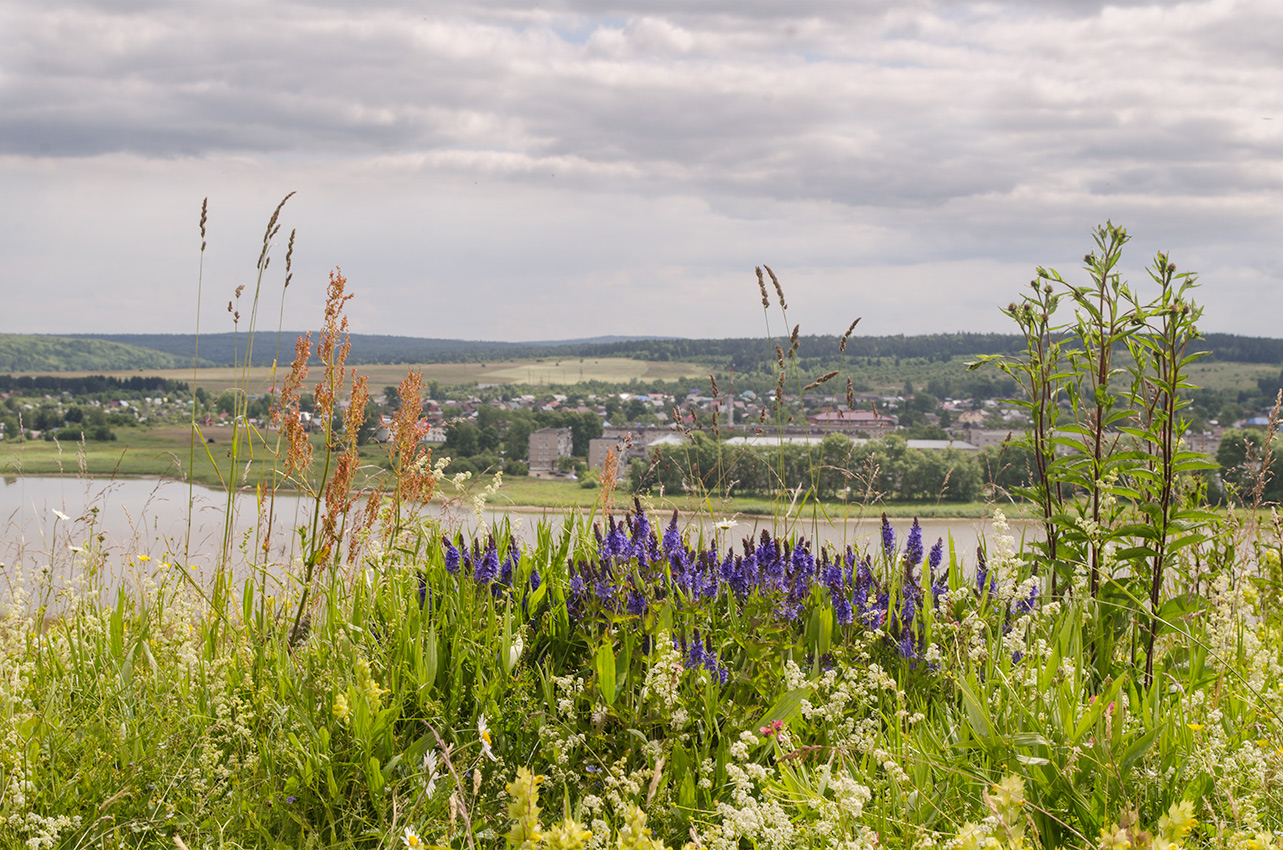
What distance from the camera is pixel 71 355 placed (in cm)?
6538

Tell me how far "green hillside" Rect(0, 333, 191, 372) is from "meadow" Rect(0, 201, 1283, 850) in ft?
212

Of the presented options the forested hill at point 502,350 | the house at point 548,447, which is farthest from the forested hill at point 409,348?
the house at point 548,447

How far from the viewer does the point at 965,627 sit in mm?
2338

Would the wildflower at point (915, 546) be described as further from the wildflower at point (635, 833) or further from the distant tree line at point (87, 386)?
the distant tree line at point (87, 386)

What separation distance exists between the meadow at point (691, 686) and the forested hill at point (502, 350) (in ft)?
2.43

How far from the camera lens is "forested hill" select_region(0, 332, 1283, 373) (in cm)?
724

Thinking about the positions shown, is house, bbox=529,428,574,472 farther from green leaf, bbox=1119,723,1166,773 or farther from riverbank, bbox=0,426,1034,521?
green leaf, bbox=1119,723,1166,773

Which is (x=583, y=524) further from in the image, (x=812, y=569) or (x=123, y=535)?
(x=123, y=535)

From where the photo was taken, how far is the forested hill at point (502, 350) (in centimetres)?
724

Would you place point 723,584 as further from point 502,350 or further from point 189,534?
point 502,350

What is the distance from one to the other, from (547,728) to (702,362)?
93.5ft

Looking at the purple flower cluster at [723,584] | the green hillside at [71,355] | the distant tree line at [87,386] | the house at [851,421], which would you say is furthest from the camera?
the green hillside at [71,355]

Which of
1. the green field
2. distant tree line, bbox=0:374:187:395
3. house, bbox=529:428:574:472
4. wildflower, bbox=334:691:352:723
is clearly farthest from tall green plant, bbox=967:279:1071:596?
distant tree line, bbox=0:374:187:395

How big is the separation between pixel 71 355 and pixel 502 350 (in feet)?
133
